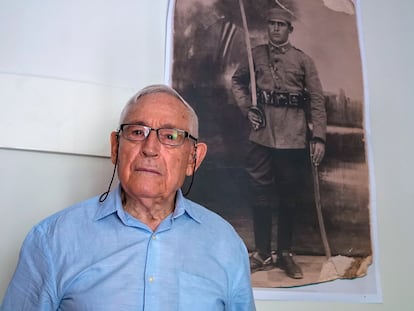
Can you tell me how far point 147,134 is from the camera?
2.47ft

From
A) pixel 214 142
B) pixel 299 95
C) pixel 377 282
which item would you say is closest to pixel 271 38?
pixel 299 95

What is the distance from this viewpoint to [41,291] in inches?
25.9

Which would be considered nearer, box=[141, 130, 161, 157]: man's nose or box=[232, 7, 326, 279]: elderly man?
box=[141, 130, 161, 157]: man's nose

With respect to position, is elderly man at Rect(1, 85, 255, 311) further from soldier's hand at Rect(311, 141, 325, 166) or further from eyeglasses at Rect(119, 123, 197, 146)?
soldier's hand at Rect(311, 141, 325, 166)

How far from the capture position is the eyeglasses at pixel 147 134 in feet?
2.48

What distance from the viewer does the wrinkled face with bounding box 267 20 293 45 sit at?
1.19 metres

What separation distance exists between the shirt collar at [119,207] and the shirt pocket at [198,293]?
4.9 inches

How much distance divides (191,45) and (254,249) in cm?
61

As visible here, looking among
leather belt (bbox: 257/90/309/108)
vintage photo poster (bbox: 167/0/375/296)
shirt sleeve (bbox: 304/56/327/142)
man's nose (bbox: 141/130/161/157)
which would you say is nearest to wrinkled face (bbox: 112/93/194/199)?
man's nose (bbox: 141/130/161/157)

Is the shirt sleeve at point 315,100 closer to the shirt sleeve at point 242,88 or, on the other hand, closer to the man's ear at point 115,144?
the shirt sleeve at point 242,88

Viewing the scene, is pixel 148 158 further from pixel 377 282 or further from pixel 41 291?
pixel 377 282

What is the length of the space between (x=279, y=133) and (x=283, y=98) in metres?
0.11

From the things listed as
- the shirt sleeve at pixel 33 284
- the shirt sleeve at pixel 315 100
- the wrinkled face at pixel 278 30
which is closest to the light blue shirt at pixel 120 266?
the shirt sleeve at pixel 33 284

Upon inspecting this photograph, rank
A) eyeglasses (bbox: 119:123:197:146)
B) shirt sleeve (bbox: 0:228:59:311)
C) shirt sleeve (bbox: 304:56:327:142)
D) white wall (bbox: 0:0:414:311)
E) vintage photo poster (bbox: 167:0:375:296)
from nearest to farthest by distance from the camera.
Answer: shirt sleeve (bbox: 0:228:59:311) < eyeglasses (bbox: 119:123:197:146) < white wall (bbox: 0:0:414:311) < vintage photo poster (bbox: 167:0:375:296) < shirt sleeve (bbox: 304:56:327:142)
